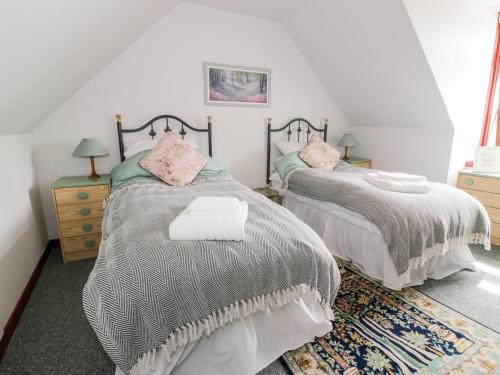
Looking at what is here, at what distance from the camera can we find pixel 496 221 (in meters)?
2.80

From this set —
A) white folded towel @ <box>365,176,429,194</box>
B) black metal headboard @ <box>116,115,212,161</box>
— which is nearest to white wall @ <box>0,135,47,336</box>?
black metal headboard @ <box>116,115,212,161</box>

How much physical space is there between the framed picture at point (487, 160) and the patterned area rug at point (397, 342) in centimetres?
192

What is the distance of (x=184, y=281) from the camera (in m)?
1.13

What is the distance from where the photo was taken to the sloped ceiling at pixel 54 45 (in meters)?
1.15

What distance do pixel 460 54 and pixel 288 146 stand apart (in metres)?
2.05

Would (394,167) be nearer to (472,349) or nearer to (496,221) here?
(496,221)

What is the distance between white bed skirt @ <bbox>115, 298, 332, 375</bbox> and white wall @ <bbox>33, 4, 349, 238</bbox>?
2289 mm

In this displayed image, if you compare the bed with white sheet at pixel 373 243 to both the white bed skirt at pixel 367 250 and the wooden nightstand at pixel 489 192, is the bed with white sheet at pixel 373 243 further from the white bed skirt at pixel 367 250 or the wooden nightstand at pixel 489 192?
the wooden nightstand at pixel 489 192

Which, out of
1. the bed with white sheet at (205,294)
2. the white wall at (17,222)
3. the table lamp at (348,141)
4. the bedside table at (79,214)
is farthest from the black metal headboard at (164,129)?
the table lamp at (348,141)

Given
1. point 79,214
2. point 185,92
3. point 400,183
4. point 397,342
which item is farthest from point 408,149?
point 79,214

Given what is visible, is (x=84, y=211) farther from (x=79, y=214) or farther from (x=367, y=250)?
(x=367, y=250)

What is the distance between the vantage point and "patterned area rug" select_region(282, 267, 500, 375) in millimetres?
1435

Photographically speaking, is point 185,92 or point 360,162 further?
point 360,162

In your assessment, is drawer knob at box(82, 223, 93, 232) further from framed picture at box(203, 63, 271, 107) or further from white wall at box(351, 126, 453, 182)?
white wall at box(351, 126, 453, 182)
